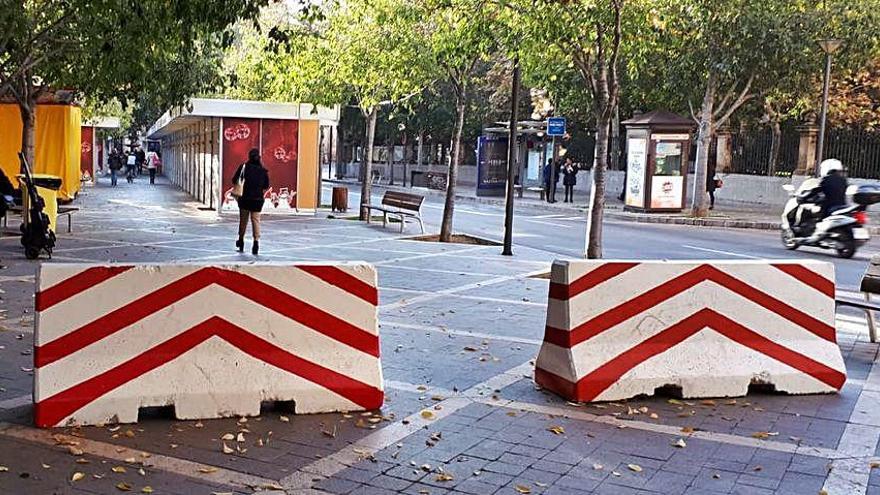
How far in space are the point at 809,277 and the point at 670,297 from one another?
1.24m

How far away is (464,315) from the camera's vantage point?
970 cm

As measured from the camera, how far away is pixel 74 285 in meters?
5.61

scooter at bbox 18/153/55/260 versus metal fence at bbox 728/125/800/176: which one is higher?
metal fence at bbox 728/125/800/176

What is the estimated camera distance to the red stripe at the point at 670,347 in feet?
21.1

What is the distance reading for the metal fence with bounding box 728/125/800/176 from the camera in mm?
33625

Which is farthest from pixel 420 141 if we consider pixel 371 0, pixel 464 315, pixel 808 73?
pixel 464 315

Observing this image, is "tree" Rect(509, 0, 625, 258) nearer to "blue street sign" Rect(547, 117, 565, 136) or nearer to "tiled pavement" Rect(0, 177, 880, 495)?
"tiled pavement" Rect(0, 177, 880, 495)

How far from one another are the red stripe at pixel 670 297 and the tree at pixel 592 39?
5901 mm

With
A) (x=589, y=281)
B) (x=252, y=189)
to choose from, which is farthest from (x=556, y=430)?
(x=252, y=189)

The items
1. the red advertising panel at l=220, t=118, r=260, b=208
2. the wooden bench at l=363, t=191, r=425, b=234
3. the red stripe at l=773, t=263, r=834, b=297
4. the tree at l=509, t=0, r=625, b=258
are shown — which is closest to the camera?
the red stripe at l=773, t=263, r=834, b=297

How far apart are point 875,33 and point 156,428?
24407 mm

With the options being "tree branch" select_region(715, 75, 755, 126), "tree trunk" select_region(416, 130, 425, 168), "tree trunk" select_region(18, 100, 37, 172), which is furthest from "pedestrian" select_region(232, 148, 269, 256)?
"tree trunk" select_region(416, 130, 425, 168)

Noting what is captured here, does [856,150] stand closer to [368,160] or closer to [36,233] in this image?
[368,160]

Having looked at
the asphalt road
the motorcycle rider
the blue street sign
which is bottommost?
the asphalt road
